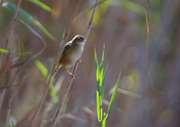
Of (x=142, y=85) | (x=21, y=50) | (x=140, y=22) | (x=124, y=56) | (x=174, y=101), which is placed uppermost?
(x=140, y=22)

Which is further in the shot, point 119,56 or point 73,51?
point 119,56

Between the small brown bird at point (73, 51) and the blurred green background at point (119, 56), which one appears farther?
the blurred green background at point (119, 56)

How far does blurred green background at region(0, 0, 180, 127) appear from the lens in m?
2.70

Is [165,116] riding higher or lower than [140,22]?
lower

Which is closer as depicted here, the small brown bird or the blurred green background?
the small brown bird

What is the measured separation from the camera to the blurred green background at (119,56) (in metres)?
2.70

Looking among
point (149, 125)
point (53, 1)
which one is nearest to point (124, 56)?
→ point (149, 125)

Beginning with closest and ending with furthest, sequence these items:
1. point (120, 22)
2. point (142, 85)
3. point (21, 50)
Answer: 1. point (21, 50)
2. point (142, 85)
3. point (120, 22)

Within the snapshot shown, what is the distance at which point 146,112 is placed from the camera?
2861 mm

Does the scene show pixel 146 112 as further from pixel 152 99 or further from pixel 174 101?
pixel 174 101

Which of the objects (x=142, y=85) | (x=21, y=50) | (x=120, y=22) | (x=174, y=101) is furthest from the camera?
(x=174, y=101)

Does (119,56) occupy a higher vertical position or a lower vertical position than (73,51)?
lower

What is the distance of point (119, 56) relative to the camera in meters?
3.02

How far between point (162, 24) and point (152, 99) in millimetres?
920
